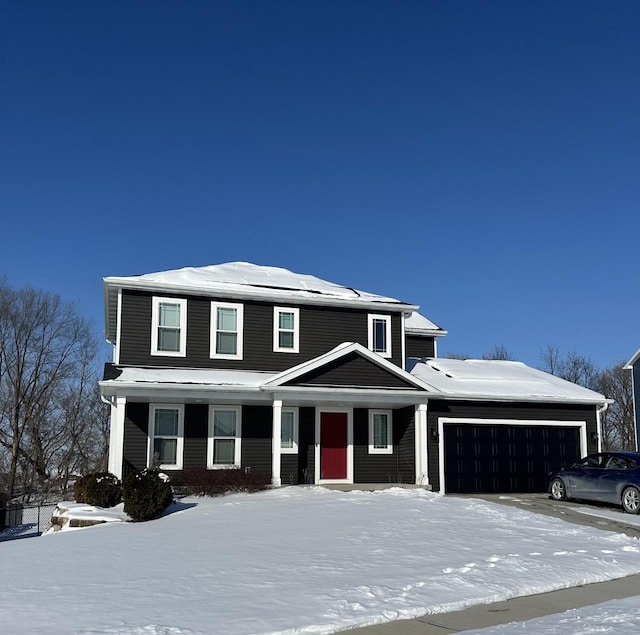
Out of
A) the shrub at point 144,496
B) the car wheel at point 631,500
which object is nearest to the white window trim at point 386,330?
the car wheel at point 631,500

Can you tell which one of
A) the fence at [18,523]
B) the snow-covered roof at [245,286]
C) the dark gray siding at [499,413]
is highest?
the snow-covered roof at [245,286]

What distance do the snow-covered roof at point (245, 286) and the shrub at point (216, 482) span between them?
5.07 meters

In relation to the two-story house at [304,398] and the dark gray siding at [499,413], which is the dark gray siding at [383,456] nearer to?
the two-story house at [304,398]

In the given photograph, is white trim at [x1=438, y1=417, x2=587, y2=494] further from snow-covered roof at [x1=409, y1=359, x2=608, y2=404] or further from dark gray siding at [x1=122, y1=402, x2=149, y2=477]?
dark gray siding at [x1=122, y1=402, x2=149, y2=477]

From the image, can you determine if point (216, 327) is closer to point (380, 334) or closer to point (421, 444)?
point (380, 334)

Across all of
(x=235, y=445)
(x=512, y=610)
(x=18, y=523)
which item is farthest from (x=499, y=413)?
(x=18, y=523)

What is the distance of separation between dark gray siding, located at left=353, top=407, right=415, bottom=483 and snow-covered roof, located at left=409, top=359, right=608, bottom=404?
1.57 m

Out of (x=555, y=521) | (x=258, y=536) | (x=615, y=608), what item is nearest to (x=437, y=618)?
(x=615, y=608)

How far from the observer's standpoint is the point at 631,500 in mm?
17312

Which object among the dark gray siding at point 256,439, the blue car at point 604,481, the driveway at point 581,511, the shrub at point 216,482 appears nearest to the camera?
the driveway at point 581,511

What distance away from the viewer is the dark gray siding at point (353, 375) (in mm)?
20453

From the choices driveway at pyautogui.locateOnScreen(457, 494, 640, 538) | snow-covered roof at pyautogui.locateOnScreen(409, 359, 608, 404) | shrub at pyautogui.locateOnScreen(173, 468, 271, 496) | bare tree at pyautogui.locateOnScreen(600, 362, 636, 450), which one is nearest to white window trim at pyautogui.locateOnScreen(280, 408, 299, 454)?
shrub at pyautogui.locateOnScreen(173, 468, 271, 496)

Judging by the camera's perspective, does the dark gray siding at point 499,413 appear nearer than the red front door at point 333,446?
No

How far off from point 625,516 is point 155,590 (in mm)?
12096
